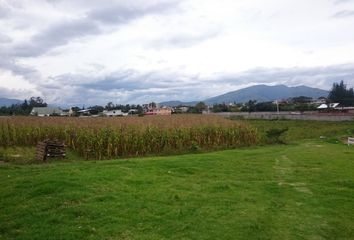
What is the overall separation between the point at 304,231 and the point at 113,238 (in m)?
3.68

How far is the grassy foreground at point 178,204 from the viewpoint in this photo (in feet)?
25.5

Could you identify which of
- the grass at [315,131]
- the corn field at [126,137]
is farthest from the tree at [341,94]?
the corn field at [126,137]

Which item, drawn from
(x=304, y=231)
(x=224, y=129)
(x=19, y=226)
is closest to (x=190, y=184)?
(x=304, y=231)

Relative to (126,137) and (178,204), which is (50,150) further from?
(178,204)

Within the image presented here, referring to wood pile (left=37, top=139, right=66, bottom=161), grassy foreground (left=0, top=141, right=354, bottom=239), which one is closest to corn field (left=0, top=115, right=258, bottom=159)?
wood pile (left=37, top=139, right=66, bottom=161)

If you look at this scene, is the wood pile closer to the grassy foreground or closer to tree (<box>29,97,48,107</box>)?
the grassy foreground

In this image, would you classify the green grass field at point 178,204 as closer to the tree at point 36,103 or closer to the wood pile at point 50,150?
the wood pile at point 50,150

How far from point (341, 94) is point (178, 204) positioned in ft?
389

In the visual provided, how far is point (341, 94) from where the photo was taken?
387 ft

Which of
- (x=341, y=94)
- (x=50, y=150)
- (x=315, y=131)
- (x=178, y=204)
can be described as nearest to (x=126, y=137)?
(x=50, y=150)

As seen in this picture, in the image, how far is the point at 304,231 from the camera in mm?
7988

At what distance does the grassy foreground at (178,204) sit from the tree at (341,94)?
10976cm

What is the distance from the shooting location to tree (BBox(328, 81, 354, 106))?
116 meters

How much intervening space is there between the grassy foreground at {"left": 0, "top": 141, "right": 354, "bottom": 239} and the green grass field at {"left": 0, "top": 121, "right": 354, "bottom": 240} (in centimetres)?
2
